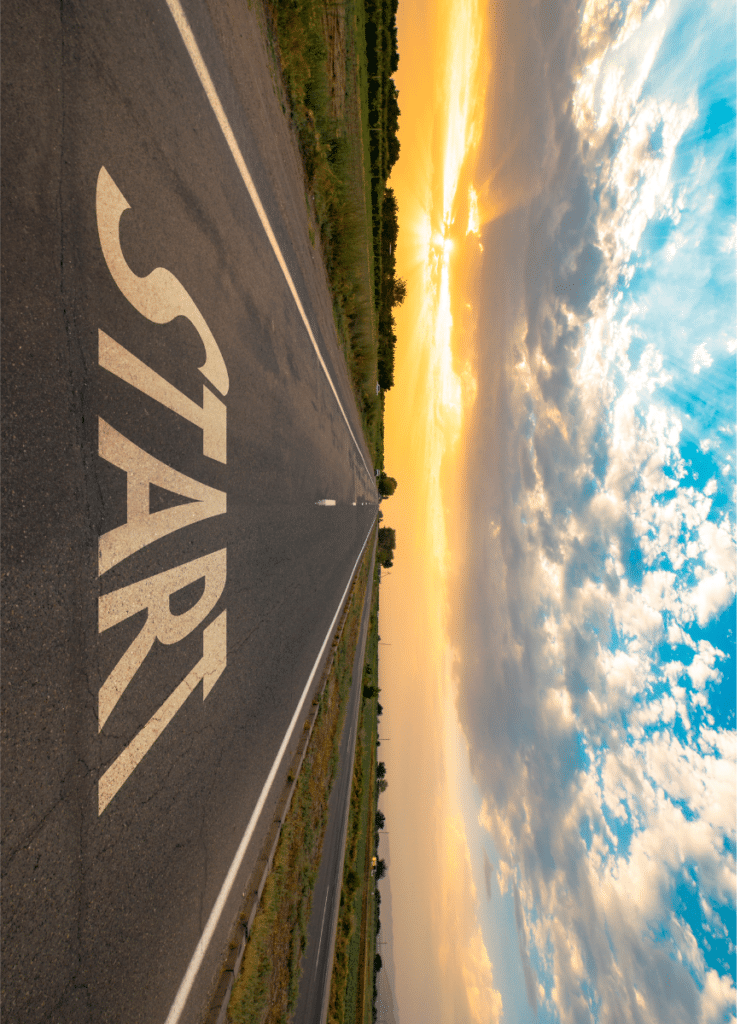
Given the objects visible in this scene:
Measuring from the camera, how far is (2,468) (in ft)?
8.30

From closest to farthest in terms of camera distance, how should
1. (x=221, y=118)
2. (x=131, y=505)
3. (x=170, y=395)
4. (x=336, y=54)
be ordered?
(x=131, y=505) → (x=170, y=395) → (x=221, y=118) → (x=336, y=54)

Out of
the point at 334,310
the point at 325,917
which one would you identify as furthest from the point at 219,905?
the point at 334,310

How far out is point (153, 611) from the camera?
370 centimetres

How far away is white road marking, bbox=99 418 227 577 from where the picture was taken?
3.28m

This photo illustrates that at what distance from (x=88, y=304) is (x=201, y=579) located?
2674 millimetres

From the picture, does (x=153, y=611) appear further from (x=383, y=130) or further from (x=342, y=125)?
(x=383, y=130)

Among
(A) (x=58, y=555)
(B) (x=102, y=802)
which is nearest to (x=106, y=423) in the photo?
(A) (x=58, y=555)

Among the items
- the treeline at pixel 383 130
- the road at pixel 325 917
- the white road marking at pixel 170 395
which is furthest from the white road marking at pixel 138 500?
the treeline at pixel 383 130

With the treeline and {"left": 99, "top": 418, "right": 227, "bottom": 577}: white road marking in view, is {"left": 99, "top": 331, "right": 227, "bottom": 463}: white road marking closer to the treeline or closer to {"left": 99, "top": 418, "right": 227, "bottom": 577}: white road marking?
{"left": 99, "top": 418, "right": 227, "bottom": 577}: white road marking

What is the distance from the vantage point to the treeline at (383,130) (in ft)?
64.9

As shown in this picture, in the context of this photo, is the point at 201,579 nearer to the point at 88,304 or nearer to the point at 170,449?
the point at 170,449

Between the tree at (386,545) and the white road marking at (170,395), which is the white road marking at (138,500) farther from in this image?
the tree at (386,545)

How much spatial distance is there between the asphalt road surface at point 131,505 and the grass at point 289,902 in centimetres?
85

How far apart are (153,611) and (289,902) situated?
621 cm
